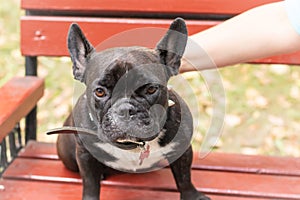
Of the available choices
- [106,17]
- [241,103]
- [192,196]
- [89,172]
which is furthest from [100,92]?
[241,103]

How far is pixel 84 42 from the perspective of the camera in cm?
147

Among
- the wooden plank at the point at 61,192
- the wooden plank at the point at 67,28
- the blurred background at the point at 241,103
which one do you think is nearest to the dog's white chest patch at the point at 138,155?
the wooden plank at the point at 61,192

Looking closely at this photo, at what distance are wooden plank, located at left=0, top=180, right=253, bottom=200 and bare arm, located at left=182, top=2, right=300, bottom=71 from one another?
1.18 ft

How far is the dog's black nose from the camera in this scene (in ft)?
4.36

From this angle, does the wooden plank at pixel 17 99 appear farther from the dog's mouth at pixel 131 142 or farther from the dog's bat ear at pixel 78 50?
A: the dog's mouth at pixel 131 142

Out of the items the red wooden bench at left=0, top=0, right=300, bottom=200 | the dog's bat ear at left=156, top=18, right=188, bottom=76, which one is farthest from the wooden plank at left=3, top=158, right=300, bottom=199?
the dog's bat ear at left=156, top=18, right=188, bottom=76

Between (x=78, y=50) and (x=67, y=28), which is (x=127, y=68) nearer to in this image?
(x=78, y=50)

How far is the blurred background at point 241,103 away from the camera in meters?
2.67

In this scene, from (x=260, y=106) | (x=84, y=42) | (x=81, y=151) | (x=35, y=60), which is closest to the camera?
(x=84, y=42)

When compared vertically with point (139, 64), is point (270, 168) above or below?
below

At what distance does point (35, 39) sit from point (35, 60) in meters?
0.09

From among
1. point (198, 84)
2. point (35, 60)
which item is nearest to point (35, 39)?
point (35, 60)

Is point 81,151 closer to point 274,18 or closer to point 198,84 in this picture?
point 274,18

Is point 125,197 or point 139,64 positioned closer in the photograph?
point 139,64
